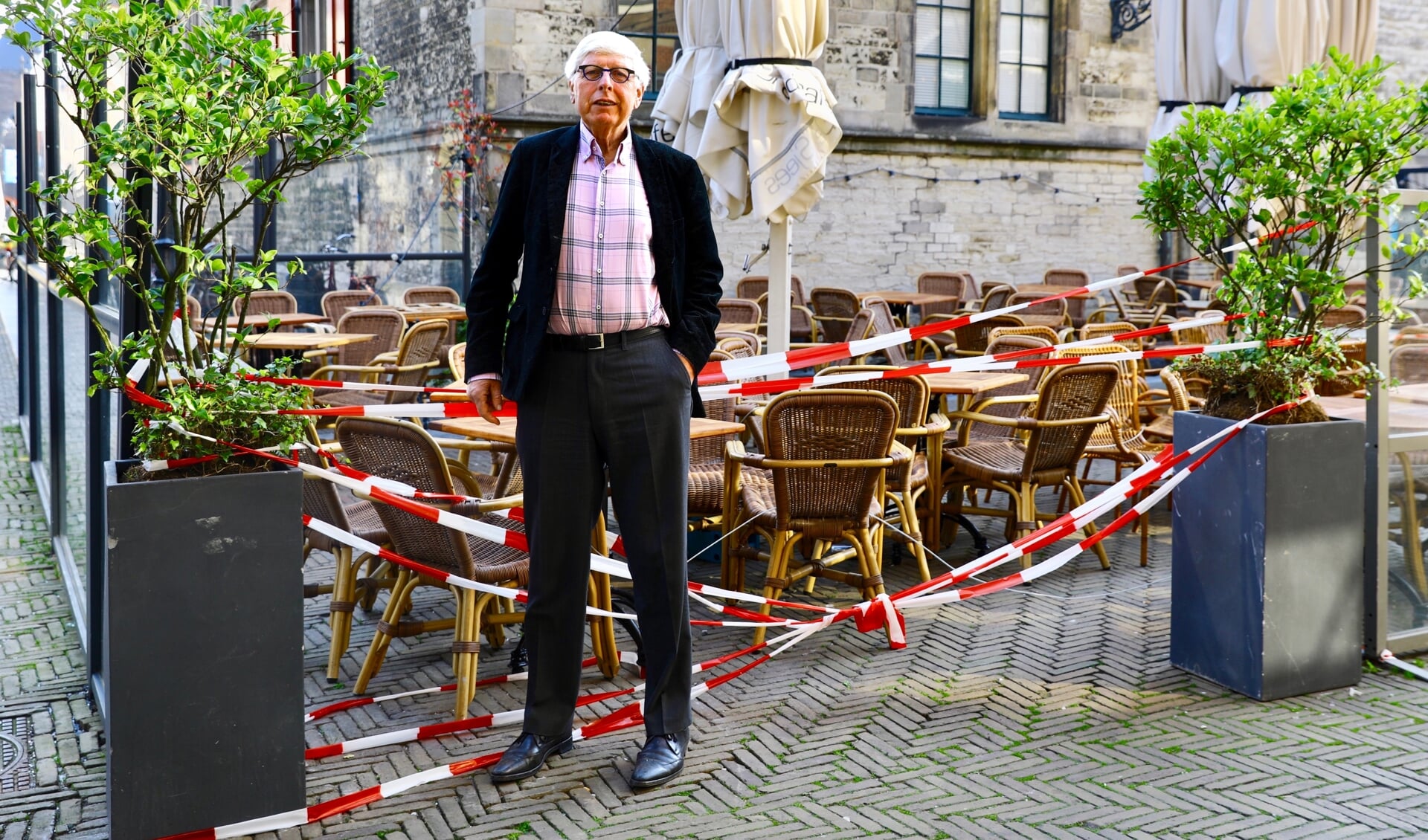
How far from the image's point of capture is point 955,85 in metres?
16.1

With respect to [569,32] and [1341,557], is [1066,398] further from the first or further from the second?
[569,32]

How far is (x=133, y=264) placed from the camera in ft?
11.0

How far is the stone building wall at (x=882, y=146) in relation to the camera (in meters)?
14.0

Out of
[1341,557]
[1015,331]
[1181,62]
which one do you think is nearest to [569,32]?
[1181,62]

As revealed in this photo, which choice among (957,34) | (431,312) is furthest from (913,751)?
(957,34)

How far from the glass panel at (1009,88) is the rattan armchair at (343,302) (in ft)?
27.9

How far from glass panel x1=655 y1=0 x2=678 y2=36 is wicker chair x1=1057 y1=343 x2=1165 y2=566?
8916mm

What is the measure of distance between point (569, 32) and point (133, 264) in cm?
1129

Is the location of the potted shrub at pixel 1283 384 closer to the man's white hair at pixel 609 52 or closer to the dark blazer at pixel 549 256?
the dark blazer at pixel 549 256

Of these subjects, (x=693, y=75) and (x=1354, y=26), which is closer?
(x=693, y=75)

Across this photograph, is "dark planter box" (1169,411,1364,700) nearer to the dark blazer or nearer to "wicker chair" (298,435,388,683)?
the dark blazer

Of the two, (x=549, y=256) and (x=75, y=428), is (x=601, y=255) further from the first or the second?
(x=75, y=428)

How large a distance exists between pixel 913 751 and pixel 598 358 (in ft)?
4.72

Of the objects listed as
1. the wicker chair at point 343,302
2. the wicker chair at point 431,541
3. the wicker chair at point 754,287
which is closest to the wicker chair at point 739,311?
the wicker chair at point 754,287
